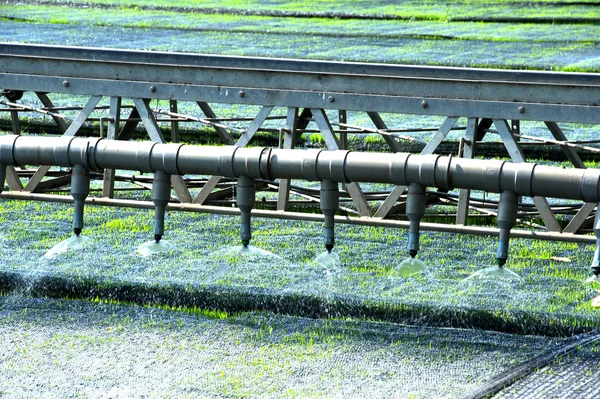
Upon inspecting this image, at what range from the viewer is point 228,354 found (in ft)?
9.80

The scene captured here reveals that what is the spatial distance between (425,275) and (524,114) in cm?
77

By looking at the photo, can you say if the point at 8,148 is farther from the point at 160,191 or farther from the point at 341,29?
the point at 341,29

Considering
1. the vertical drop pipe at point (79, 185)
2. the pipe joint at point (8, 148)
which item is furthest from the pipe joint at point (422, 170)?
the pipe joint at point (8, 148)

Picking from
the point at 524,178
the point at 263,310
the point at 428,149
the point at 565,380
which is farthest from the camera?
the point at 428,149

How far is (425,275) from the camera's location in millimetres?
3971

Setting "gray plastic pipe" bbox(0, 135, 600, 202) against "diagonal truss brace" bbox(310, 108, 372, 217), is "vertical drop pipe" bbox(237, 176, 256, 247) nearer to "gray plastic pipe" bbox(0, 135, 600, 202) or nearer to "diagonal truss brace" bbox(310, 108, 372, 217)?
"gray plastic pipe" bbox(0, 135, 600, 202)

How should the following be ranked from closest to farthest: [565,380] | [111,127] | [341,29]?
[565,380]
[111,127]
[341,29]

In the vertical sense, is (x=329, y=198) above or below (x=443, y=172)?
below

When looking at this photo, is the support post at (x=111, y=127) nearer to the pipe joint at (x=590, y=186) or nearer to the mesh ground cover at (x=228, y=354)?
the mesh ground cover at (x=228, y=354)

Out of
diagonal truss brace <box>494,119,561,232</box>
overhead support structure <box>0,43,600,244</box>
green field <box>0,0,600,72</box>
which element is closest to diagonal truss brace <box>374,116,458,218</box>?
overhead support structure <box>0,43,600,244</box>

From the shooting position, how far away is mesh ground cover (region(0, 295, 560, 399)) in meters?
2.73

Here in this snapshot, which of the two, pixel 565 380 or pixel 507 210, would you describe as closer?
pixel 565 380

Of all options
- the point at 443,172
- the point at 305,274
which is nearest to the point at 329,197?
the point at 443,172

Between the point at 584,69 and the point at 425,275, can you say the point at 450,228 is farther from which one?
the point at 584,69
